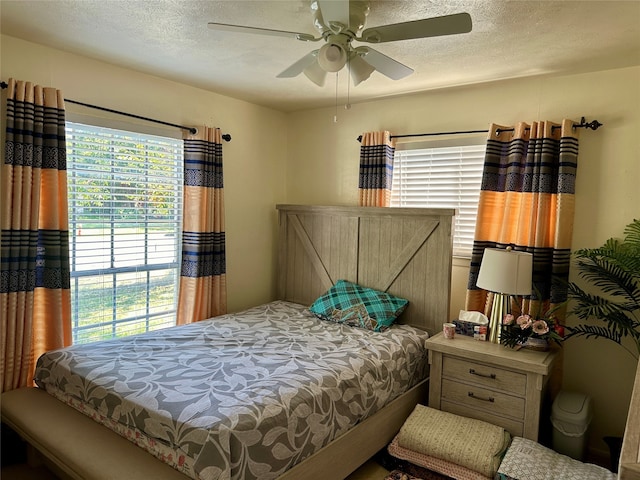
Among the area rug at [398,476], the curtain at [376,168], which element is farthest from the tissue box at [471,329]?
the curtain at [376,168]

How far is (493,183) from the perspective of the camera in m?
3.20

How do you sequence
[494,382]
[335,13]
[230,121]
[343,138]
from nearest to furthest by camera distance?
[335,13] → [494,382] → [230,121] → [343,138]

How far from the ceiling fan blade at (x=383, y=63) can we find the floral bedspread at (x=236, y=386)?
1.63 meters

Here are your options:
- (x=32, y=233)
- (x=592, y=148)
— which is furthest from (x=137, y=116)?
(x=592, y=148)

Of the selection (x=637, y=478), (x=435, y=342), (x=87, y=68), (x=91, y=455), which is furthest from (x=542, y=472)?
(x=87, y=68)

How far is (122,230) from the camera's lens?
3213 mm

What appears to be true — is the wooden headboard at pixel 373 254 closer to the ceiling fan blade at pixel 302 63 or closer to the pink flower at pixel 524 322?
the pink flower at pixel 524 322

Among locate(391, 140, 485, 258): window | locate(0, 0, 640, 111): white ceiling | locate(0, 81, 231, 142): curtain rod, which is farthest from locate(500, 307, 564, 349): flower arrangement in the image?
locate(0, 81, 231, 142): curtain rod

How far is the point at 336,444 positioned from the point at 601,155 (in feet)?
8.27

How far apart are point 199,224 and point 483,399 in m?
2.44

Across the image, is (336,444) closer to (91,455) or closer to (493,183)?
(91,455)

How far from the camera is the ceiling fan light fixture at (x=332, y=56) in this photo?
1.93m

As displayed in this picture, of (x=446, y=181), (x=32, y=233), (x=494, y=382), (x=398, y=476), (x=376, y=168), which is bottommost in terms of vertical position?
(x=398, y=476)

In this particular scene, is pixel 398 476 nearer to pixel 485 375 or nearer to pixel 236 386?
pixel 485 375
